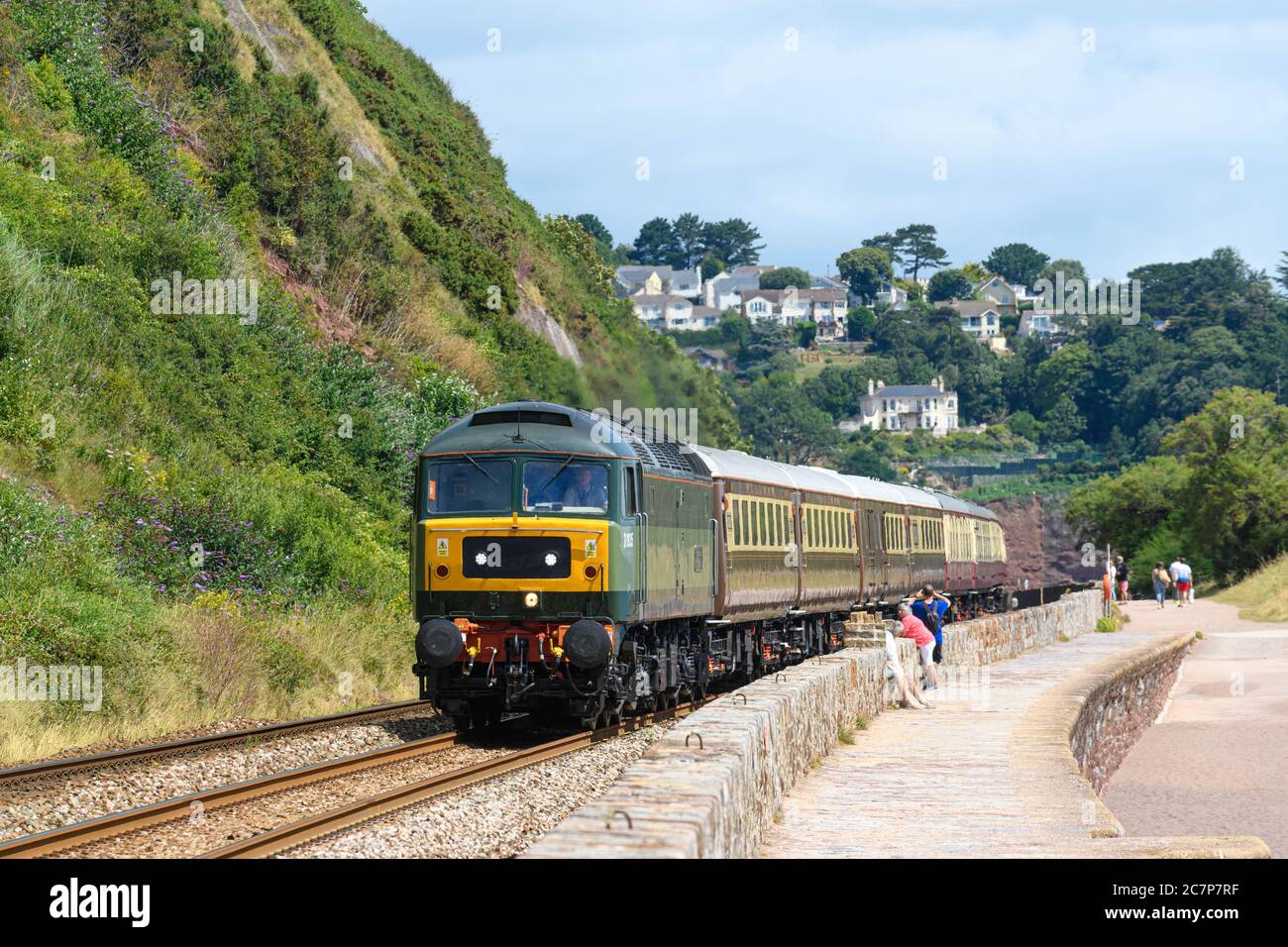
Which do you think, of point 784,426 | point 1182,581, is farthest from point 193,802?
point 784,426

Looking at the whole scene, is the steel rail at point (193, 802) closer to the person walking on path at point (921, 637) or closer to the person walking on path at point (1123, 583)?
the person walking on path at point (921, 637)

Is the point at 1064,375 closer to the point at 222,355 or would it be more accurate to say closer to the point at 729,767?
the point at 222,355

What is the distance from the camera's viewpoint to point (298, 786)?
42.9 feet

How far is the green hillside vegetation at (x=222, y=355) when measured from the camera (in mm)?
18109

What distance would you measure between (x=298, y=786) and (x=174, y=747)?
186 cm

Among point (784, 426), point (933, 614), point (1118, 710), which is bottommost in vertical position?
point (1118, 710)

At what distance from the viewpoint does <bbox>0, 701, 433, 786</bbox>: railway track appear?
12.8 metres

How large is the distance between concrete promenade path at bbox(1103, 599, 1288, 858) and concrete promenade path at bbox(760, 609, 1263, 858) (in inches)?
40.3

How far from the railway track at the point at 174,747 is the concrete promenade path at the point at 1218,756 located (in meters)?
9.18

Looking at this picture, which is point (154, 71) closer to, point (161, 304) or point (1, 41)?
point (1, 41)

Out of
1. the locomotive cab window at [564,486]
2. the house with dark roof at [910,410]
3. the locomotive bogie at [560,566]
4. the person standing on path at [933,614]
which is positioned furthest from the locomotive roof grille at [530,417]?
the house with dark roof at [910,410]
